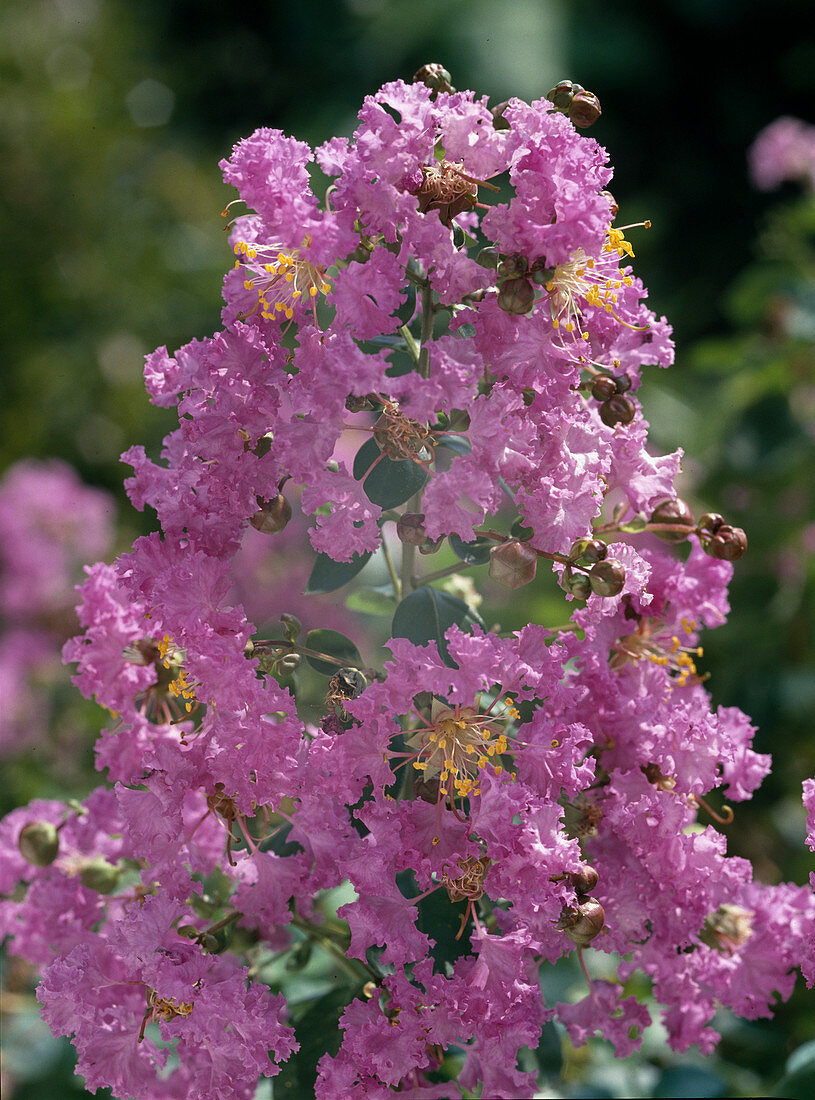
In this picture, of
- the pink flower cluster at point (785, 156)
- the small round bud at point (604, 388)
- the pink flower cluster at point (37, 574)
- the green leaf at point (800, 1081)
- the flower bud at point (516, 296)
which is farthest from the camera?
the pink flower cluster at point (37, 574)

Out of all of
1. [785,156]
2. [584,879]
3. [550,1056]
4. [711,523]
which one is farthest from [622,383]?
[785,156]

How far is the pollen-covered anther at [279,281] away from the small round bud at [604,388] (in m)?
0.21

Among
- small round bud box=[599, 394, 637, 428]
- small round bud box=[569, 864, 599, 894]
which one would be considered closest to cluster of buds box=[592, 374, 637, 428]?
small round bud box=[599, 394, 637, 428]

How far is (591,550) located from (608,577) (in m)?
0.02

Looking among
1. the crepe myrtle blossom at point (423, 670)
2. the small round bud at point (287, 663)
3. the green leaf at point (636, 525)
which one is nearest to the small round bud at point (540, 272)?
the crepe myrtle blossom at point (423, 670)

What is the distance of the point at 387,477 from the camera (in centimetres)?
82

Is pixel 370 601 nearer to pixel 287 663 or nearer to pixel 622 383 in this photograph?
pixel 287 663

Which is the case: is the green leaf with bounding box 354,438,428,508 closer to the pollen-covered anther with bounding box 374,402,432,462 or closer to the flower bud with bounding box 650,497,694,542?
the pollen-covered anther with bounding box 374,402,432,462

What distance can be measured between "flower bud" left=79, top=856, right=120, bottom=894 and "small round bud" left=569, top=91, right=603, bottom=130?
0.70m

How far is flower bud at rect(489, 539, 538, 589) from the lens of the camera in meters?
0.79

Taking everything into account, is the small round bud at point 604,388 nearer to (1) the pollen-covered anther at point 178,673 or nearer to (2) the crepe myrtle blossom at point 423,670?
(2) the crepe myrtle blossom at point 423,670

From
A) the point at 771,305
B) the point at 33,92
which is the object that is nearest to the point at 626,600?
the point at 771,305

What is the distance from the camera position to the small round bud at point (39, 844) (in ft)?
3.20

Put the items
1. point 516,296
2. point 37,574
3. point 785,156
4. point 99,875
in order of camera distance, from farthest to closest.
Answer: point 37,574 → point 785,156 → point 99,875 → point 516,296
